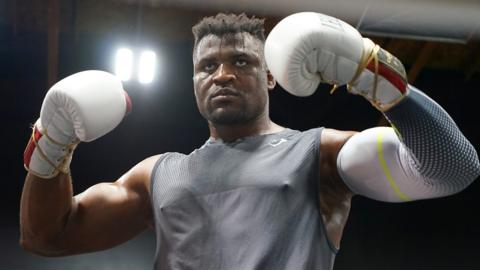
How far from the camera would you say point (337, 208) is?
1369 millimetres

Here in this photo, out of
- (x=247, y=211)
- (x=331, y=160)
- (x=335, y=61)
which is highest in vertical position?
(x=335, y=61)

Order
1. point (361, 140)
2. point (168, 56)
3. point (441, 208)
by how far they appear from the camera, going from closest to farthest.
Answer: point (361, 140), point (168, 56), point (441, 208)

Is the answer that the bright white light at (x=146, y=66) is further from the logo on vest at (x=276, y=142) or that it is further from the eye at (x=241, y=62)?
the logo on vest at (x=276, y=142)

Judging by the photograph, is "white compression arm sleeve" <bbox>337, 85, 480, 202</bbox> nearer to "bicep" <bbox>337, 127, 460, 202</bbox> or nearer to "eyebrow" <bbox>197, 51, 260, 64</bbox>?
"bicep" <bbox>337, 127, 460, 202</bbox>

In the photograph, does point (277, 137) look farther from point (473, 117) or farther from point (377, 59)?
point (473, 117)

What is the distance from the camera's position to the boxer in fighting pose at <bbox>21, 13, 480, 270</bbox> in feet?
3.66

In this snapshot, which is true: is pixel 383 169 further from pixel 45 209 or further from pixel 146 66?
pixel 146 66

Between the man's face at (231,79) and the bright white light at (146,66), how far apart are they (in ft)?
8.54

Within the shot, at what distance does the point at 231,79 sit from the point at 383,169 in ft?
1.41

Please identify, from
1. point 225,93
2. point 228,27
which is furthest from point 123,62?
point 225,93

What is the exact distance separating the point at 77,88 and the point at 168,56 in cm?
290

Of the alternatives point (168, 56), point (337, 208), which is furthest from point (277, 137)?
point (168, 56)

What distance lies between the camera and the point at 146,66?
4117 mm

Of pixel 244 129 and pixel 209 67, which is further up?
pixel 209 67
